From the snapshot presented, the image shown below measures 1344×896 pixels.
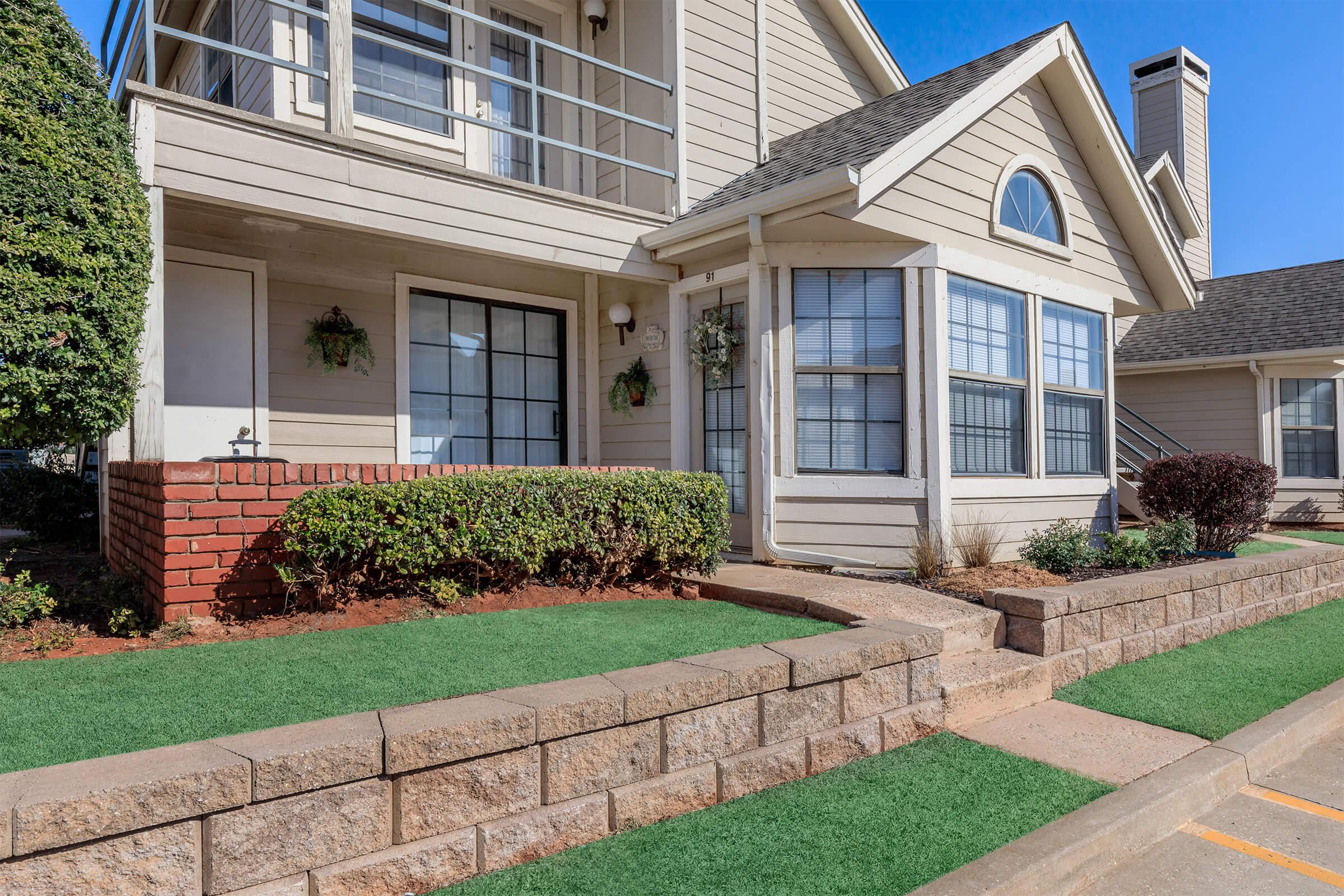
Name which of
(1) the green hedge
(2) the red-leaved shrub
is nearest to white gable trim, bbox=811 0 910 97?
(2) the red-leaved shrub

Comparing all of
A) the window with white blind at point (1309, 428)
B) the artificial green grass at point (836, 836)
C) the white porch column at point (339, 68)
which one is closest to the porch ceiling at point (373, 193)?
the white porch column at point (339, 68)

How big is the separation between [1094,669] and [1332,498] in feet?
37.1

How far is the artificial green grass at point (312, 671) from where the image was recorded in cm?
268

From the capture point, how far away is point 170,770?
6.83 feet

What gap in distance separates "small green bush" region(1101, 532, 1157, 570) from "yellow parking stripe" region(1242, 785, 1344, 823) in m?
3.24

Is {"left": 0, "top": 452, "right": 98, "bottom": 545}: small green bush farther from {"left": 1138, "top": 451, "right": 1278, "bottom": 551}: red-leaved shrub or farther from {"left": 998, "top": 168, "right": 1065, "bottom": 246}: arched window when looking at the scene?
{"left": 1138, "top": 451, "right": 1278, "bottom": 551}: red-leaved shrub

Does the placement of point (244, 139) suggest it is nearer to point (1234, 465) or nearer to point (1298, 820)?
point (1298, 820)

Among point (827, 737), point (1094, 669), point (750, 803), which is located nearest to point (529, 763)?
point (750, 803)

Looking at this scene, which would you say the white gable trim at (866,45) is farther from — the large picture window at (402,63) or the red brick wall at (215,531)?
the red brick wall at (215,531)

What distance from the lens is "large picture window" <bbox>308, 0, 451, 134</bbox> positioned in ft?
26.5

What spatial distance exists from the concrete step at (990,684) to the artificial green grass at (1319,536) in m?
8.08

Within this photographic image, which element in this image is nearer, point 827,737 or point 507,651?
point 827,737

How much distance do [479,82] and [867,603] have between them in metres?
6.76

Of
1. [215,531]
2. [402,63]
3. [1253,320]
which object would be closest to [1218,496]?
[1253,320]
